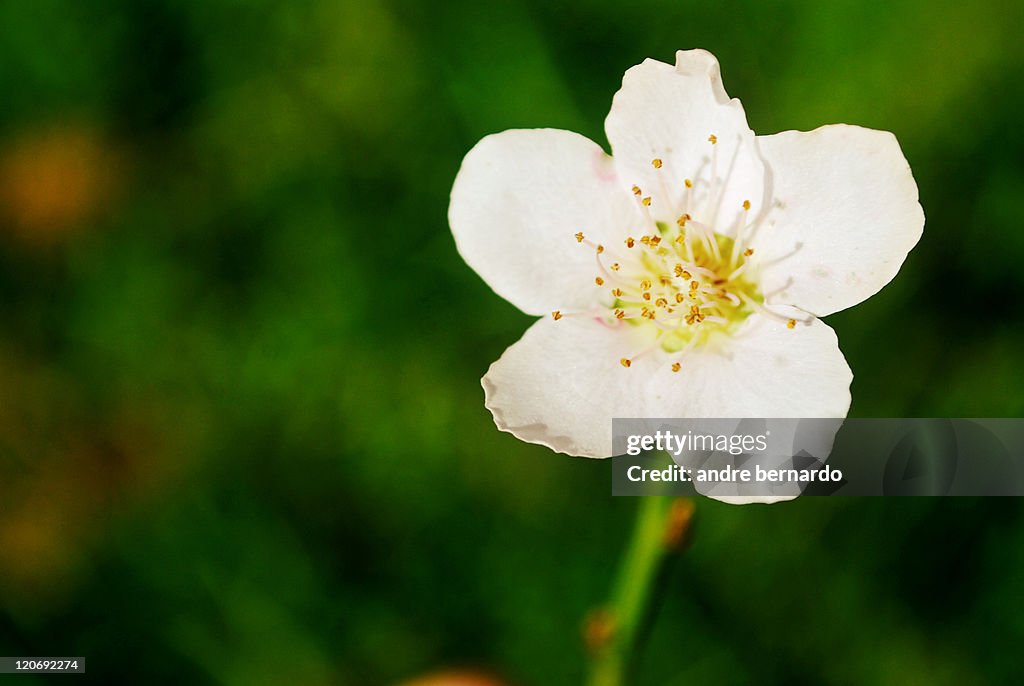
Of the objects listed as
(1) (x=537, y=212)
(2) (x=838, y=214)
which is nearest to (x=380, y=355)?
(1) (x=537, y=212)

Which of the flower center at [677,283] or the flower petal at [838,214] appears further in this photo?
the flower center at [677,283]

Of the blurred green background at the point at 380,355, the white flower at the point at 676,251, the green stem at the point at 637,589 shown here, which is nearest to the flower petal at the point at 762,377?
the white flower at the point at 676,251

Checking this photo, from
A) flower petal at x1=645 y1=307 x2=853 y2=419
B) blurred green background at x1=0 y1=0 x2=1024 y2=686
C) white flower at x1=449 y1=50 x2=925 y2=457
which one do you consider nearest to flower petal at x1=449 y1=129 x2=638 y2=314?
white flower at x1=449 y1=50 x2=925 y2=457

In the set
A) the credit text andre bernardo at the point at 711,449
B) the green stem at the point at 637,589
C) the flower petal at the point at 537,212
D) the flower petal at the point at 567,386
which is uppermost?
the flower petal at the point at 537,212

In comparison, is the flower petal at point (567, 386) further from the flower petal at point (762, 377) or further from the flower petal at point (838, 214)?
the flower petal at point (838, 214)

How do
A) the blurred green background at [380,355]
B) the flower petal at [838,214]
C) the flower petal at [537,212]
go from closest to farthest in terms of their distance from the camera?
the flower petal at [838,214]
the flower petal at [537,212]
the blurred green background at [380,355]

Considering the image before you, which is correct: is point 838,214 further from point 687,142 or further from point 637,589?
point 637,589

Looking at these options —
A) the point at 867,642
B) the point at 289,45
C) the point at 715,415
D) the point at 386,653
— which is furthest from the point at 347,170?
the point at 867,642

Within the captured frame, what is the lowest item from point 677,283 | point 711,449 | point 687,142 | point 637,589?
point 637,589
